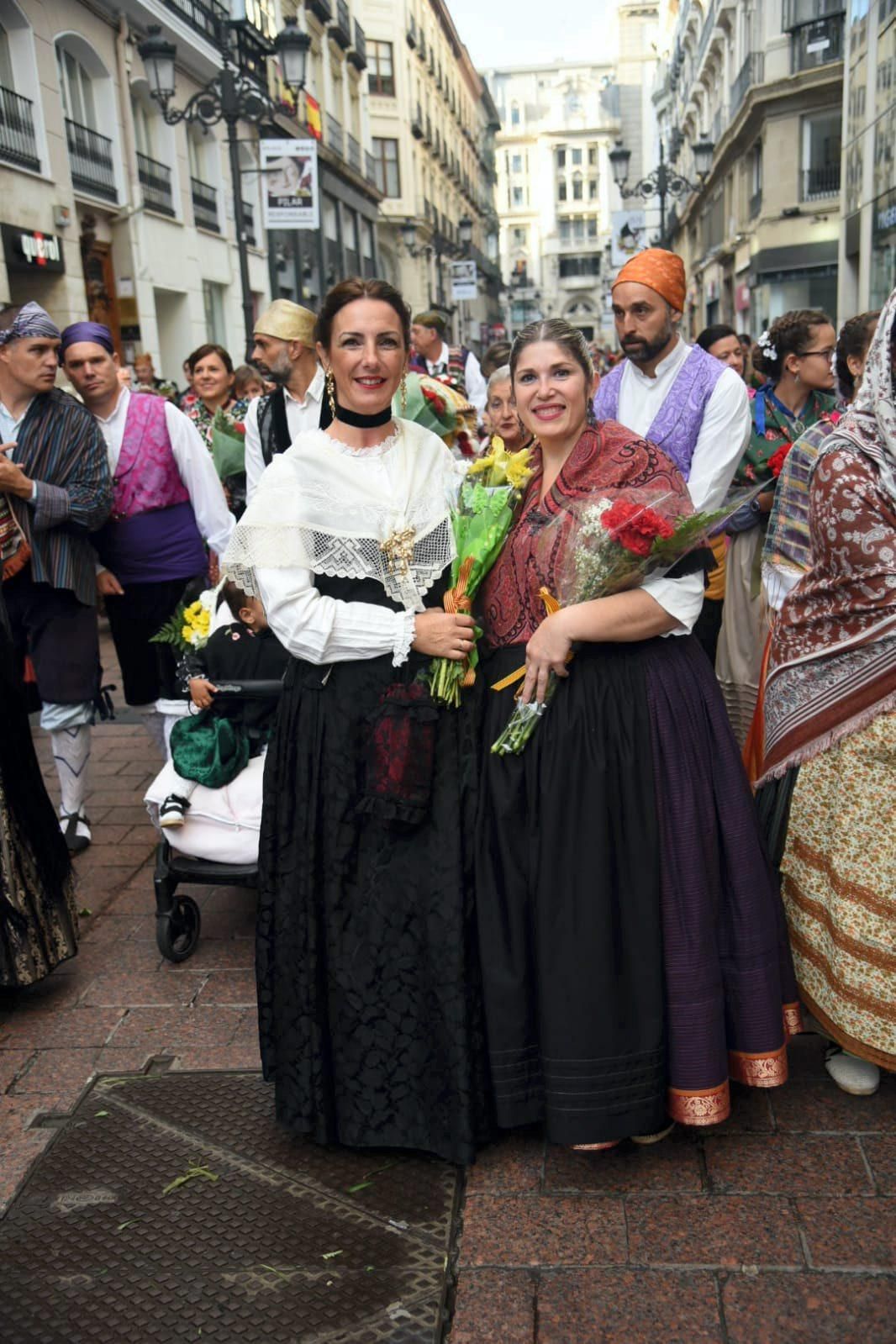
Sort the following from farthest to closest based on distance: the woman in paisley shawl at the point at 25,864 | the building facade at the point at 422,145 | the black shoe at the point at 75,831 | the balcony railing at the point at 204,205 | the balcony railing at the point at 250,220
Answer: the building facade at the point at 422,145
the balcony railing at the point at 250,220
the balcony railing at the point at 204,205
the black shoe at the point at 75,831
the woman in paisley shawl at the point at 25,864

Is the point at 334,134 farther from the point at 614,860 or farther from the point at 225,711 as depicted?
the point at 614,860

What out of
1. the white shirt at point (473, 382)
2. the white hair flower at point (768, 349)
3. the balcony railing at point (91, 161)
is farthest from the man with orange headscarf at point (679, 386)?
the balcony railing at point (91, 161)

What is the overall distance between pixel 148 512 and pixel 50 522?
586 mm

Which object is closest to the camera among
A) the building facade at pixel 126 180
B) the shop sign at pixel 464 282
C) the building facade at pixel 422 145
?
the building facade at pixel 126 180

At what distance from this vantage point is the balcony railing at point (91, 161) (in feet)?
53.6

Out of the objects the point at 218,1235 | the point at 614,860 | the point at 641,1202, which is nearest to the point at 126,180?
the point at 614,860

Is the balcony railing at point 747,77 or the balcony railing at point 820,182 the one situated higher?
the balcony railing at point 747,77

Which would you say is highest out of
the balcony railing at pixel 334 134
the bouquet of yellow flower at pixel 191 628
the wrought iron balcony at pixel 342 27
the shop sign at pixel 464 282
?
the wrought iron balcony at pixel 342 27

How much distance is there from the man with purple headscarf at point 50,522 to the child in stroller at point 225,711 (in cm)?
81

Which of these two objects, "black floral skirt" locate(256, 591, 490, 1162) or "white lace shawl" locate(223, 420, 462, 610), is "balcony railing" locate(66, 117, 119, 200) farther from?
"black floral skirt" locate(256, 591, 490, 1162)

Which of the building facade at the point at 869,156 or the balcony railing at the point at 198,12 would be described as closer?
the building facade at the point at 869,156

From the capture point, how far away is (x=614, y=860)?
8.55 feet

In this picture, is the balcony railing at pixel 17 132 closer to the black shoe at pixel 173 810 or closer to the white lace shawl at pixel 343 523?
the black shoe at pixel 173 810

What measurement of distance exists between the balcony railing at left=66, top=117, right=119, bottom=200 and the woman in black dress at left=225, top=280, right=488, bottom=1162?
611 inches
